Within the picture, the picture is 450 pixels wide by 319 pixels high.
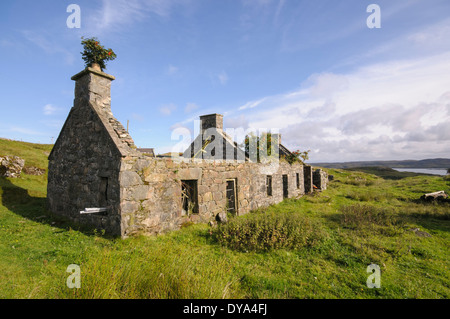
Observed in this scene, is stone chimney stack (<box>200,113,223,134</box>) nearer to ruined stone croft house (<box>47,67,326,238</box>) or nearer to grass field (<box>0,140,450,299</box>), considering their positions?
ruined stone croft house (<box>47,67,326,238</box>)

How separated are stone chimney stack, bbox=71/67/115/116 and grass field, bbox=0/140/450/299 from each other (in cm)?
458

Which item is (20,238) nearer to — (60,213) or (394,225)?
(60,213)

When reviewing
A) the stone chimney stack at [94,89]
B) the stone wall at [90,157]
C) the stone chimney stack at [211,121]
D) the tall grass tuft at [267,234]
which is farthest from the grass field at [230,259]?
the stone chimney stack at [211,121]

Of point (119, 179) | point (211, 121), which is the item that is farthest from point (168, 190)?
point (211, 121)

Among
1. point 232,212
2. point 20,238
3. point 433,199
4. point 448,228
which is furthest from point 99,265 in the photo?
point 433,199

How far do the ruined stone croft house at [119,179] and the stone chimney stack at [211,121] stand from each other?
410 centimetres

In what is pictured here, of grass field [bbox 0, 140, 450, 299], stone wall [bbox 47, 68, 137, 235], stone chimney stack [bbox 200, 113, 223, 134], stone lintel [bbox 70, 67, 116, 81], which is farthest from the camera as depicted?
stone chimney stack [bbox 200, 113, 223, 134]

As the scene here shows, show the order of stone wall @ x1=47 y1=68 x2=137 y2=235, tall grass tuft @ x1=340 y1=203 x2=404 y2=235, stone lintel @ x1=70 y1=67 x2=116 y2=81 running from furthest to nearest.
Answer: tall grass tuft @ x1=340 y1=203 x2=404 y2=235, stone lintel @ x1=70 y1=67 x2=116 y2=81, stone wall @ x1=47 y1=68 x2=137 y2=235

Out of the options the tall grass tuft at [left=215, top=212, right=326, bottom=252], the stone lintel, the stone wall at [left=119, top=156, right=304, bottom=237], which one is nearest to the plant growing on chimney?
the stone lintel

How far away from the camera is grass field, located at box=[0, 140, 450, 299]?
11.8 feet

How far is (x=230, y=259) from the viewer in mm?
5824

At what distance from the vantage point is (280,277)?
5004 millimetres

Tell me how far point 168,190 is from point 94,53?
605 centimetres

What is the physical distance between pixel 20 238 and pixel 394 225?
1379cm
